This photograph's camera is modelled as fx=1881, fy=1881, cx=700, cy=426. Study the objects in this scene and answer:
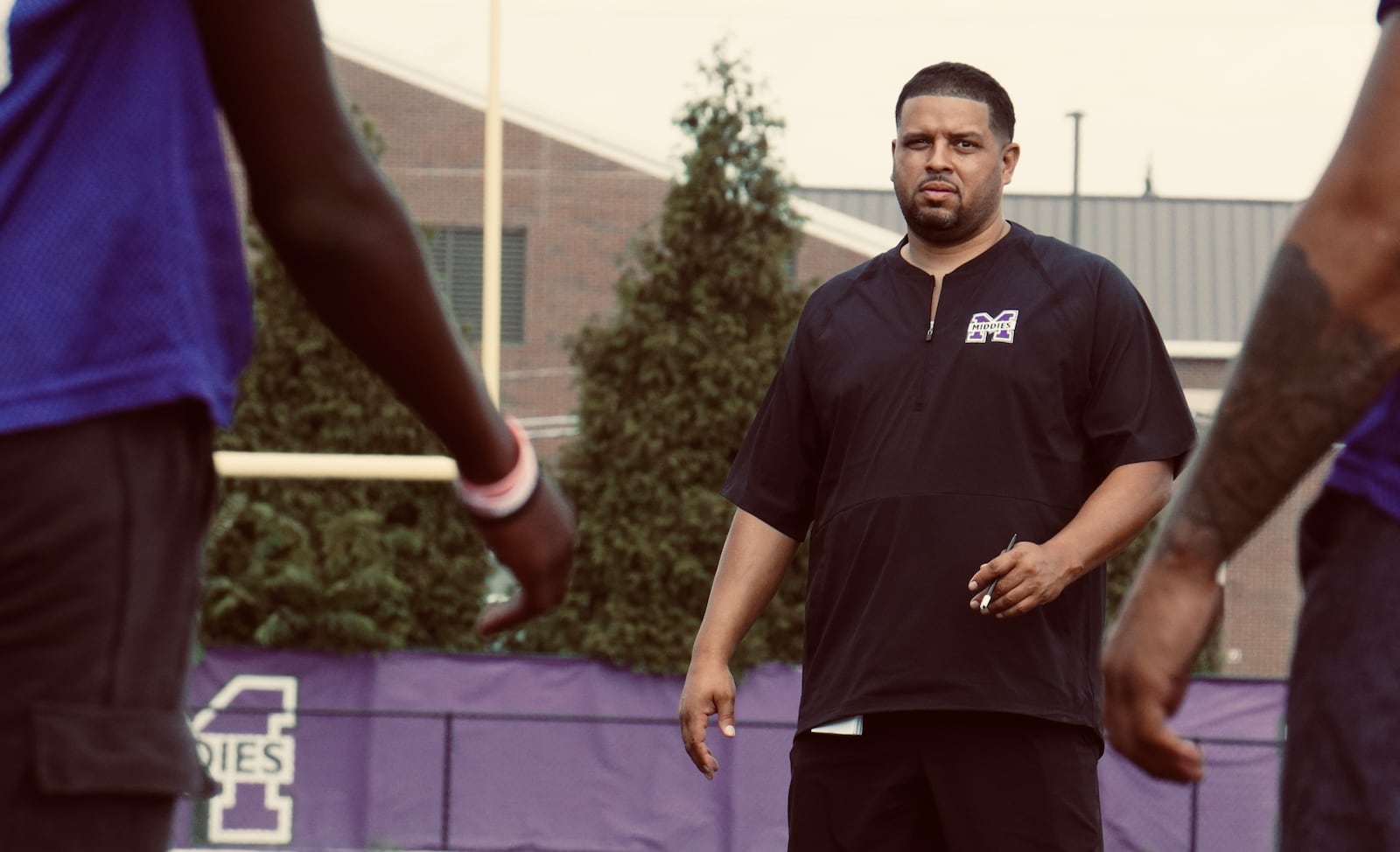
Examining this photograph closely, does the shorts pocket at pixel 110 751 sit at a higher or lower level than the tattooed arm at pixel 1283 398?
lower

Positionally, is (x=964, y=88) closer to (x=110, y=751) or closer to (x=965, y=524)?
(x=965, y=524)

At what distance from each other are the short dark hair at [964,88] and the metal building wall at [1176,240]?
29058mm

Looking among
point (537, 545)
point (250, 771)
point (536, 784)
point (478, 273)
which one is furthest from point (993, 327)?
point (478, 273)

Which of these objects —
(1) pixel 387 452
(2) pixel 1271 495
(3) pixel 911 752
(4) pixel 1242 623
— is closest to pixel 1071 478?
(3) pixel 911 752

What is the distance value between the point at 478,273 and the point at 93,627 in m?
22.7

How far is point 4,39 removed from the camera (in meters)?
1.38

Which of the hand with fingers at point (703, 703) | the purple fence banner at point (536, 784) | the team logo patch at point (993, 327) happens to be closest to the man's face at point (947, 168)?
the team logo patch at point (993, 327)

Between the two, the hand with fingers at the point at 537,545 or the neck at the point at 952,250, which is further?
the neck at the point at 952,250

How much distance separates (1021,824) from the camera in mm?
3504

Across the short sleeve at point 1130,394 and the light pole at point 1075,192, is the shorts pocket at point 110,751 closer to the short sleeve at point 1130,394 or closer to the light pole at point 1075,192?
the short sleeve at point 1130,394

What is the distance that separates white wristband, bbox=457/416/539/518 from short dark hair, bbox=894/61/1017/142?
2.54m

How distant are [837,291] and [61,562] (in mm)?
2788

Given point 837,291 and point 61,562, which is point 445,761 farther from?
point 61,562

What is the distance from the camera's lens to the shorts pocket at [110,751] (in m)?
1.32
